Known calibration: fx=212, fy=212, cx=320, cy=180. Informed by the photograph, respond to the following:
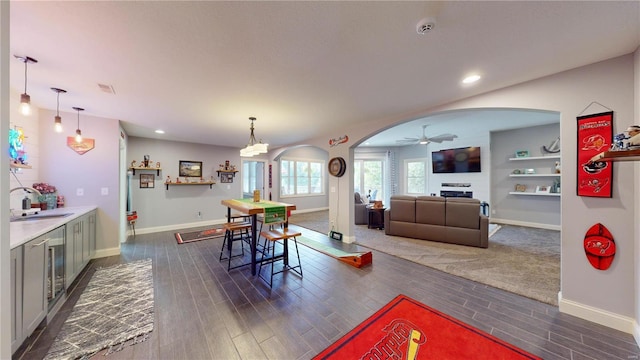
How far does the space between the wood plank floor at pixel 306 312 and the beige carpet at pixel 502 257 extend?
29 cm

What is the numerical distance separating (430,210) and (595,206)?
264 centimetres

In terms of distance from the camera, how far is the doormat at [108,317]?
5.90 ft

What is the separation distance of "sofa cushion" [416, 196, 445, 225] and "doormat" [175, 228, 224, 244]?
4.80 metres

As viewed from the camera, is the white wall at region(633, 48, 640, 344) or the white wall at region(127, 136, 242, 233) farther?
the white wall at region(127, 136, 242, 233)

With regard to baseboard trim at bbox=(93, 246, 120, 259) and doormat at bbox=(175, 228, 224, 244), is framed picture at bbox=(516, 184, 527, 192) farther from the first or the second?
baseboard trim at bbox=(93, 246, 120, 259)

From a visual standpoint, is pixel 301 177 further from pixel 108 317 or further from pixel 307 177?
pixel 108 317

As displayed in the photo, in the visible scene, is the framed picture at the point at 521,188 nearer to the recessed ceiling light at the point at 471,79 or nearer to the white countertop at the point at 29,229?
the recessed ceiling light at the point at 471,79

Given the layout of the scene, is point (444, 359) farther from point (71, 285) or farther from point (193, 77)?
point (71, 285)

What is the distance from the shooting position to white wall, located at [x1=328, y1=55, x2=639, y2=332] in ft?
6.34

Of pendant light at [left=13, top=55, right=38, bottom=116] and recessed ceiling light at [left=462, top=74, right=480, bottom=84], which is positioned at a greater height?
recessed ceiling light at [left=462, top=74, right=480, bottom=84]

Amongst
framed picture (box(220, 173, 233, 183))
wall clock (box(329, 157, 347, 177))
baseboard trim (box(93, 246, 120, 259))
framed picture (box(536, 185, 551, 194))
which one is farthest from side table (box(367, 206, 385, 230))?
baseboard trim (box(93, 246, 120, 259))

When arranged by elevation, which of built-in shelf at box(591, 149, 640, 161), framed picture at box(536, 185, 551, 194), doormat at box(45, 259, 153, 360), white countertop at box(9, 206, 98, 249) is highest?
built-in shelf at box(591, 149, 640, 161)

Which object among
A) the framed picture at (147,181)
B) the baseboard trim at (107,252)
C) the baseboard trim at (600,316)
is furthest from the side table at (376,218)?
the framed picture at (147,181)

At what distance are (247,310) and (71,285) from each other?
2.50 metres
